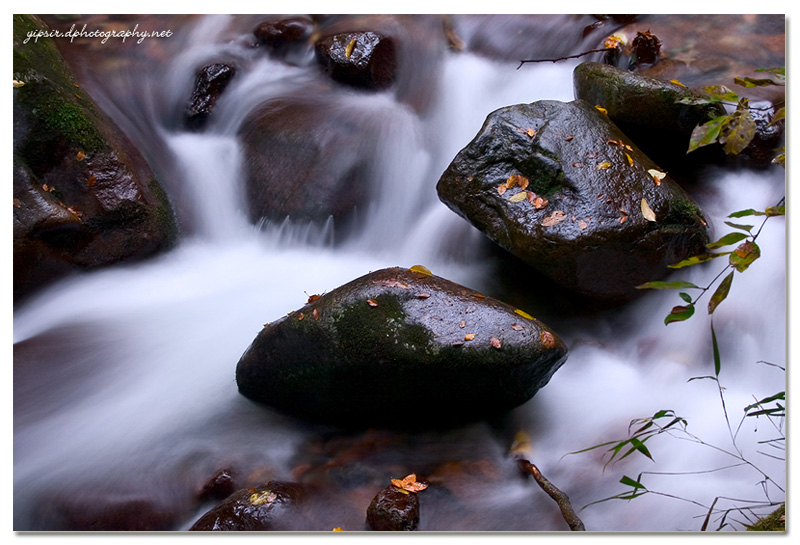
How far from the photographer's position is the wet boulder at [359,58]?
107 inches

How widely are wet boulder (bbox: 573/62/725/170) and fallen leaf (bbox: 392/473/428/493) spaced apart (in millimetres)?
1702

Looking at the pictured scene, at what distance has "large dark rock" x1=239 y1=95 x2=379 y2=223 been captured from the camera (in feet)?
8.76

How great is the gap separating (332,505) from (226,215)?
139 centimetres

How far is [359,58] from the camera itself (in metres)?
2.77

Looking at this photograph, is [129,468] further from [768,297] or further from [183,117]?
[768,297]

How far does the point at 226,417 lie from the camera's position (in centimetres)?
220

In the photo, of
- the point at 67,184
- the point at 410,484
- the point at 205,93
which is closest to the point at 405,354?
the point at 410,484

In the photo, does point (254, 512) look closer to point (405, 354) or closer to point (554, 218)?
point (405, 354)

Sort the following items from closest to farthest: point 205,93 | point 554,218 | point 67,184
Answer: point 554,218 < point 67,184 < point 205,93

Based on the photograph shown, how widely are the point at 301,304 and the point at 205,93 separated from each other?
3.90 ft

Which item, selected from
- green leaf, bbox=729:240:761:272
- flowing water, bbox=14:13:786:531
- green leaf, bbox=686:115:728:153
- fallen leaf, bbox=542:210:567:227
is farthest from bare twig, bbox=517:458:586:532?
green leaf, bbox=686:115:728:153

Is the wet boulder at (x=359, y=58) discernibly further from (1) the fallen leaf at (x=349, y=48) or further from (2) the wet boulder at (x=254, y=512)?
(2) the wet boulder at (x=254, y=512)

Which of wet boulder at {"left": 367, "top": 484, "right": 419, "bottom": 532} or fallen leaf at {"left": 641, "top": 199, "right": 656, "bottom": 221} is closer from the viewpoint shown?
wet boulder at {"left": 367, "top": 484, "right": 419, "bottom": 532}

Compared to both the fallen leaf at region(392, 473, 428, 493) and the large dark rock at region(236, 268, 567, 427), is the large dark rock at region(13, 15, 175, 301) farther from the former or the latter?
the fallen leaf at region(392, 473, 428, 493)
